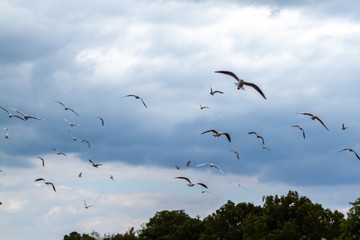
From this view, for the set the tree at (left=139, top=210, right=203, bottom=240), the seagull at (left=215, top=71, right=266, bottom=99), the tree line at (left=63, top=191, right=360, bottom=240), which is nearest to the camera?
the seagull at (left=215, top=71, right=266, bottom=99)

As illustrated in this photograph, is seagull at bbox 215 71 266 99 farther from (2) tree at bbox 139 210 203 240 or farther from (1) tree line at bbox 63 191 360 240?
(2) tree at bbox 139 210 203 240

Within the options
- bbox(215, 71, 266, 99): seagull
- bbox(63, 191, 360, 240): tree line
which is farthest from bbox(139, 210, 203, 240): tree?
bbox(215, 71, 266, 99): seagull

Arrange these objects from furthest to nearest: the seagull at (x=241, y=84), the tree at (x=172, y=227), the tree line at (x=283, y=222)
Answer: the tree at (x=172, y=227) → the tree line at (x=283, y=222) → the seagull at (x=241, y=84)

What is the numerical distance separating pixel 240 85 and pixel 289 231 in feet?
122

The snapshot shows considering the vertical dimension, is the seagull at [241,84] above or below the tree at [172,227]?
below

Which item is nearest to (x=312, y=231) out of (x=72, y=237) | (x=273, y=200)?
(x=273, y=200)

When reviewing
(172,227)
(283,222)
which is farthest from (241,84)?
(172,227)

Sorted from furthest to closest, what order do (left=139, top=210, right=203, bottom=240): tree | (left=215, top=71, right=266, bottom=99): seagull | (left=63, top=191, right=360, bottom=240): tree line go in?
(left=139, top=210, right=203, bottom=240): tree, (left=63, top=191, right=360, bottom=240): tree line, (left=215, top=71, right=266, bottom=99): seagull

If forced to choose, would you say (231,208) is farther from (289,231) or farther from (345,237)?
(345,237)

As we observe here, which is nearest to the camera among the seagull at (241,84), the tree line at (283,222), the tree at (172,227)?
the seagull at (241,84)

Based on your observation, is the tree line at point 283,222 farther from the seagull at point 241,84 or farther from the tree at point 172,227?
the seagull at point 241,84

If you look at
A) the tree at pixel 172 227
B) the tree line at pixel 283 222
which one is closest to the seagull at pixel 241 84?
the tree line at pixel 283 222

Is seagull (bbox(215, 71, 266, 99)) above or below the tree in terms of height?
below

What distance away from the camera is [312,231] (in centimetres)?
5684
